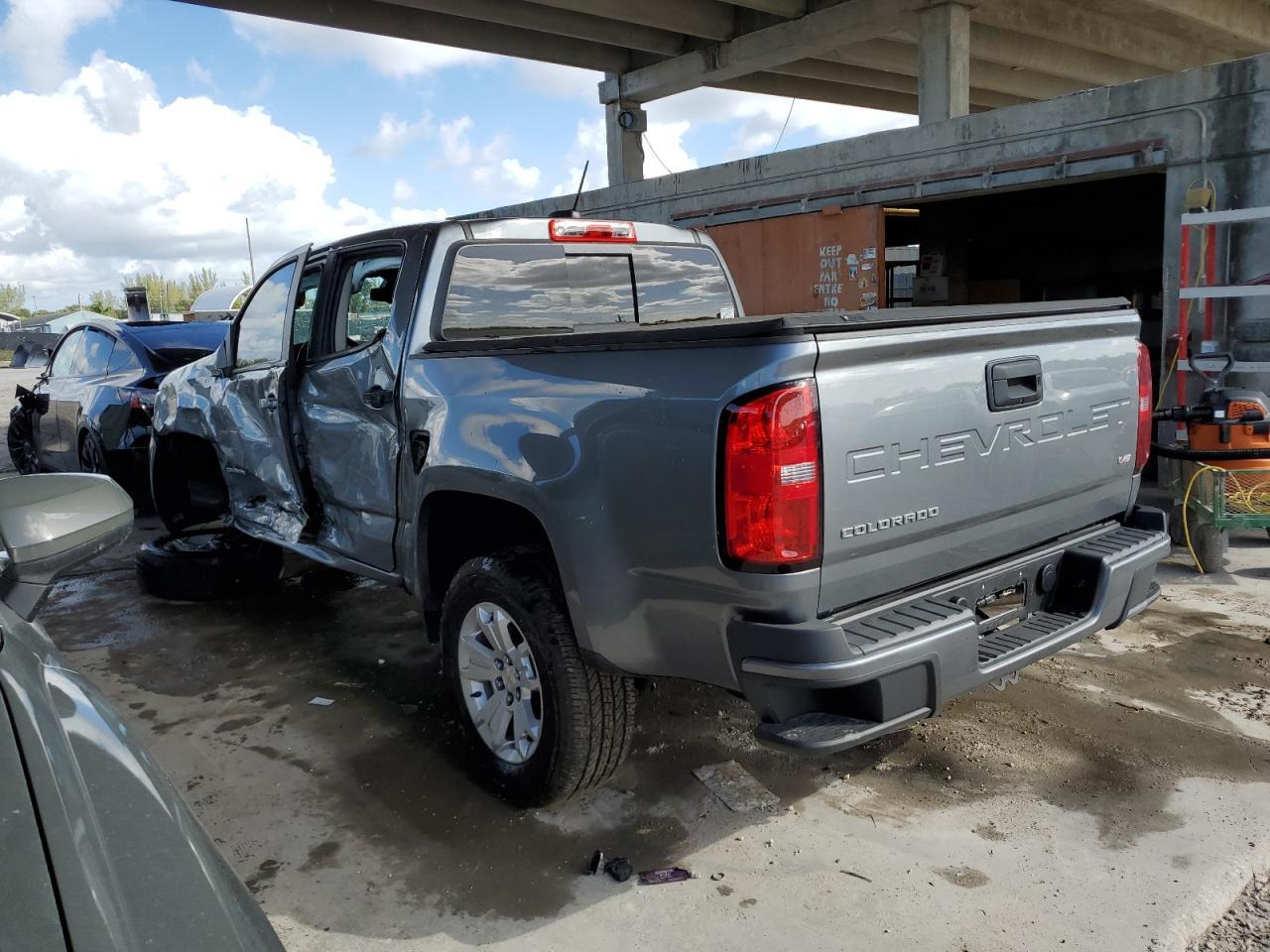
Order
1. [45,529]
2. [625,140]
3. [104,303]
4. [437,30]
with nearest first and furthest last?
[45,529]
[437,30]
[625,140]
[104,303]

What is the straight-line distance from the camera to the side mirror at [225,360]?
17.6 feet

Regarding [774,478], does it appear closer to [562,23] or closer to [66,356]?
[66,356]

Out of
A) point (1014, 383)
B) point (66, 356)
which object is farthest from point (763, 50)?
point (1014, 383)

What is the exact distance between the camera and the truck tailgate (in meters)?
2.53

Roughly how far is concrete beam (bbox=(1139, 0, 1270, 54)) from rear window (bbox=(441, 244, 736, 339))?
1498 cm

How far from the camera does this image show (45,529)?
1.81m

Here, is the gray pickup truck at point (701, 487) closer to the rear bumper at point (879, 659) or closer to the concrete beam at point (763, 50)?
the rear bumper at point (879, 659)

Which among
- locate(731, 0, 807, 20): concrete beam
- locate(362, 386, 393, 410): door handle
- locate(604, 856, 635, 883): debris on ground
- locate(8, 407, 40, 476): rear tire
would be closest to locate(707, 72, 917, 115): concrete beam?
locate(731, 0, 807, 20): concrete beam

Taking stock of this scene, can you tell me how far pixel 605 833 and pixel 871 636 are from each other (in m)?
1.22

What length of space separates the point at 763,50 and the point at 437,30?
18.8 ft

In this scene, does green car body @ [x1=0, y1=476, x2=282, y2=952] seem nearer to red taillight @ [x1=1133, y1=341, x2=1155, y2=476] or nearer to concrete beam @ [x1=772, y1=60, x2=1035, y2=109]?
red taillight @ [x1=1133, y1=341, x2=1155, y2=476]

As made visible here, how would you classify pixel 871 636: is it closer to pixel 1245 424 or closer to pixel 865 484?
pixel 865 484

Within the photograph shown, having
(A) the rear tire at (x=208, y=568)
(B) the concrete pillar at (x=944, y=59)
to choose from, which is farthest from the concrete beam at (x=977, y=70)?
(A) the rear tire at (x=208, y=568)

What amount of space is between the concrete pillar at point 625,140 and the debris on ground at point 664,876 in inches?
722
